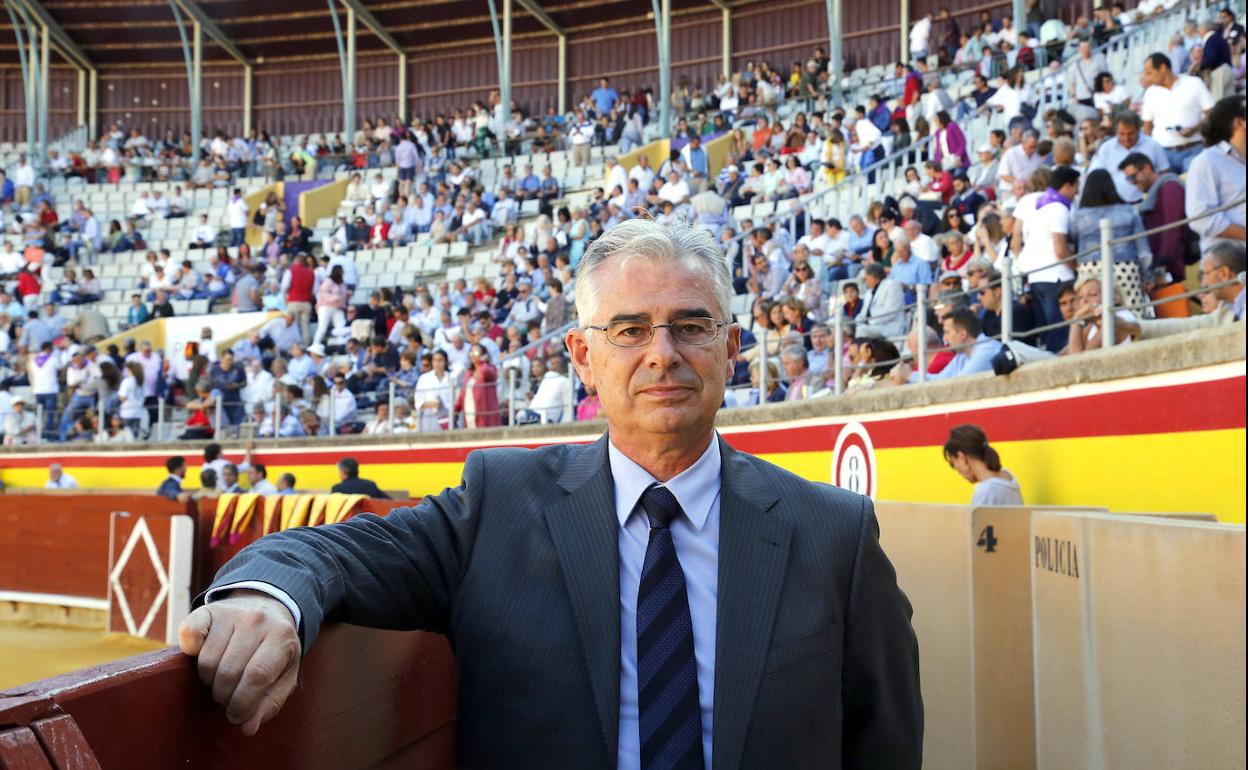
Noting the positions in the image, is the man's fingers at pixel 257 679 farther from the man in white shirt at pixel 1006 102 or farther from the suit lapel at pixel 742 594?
the man in white shirt at pixel 1006 102

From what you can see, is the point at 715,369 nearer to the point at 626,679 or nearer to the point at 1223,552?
the point at 626,679

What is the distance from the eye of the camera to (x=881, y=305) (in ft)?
27.6

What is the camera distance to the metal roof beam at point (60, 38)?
1047 inches

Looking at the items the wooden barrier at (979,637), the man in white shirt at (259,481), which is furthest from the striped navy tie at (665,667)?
the man in white shirt at (259,481)

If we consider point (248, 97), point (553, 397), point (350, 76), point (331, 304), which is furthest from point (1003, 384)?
point (248, 97)

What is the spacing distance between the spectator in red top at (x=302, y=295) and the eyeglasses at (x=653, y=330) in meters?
15.9

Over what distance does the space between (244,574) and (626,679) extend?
22.1 inches

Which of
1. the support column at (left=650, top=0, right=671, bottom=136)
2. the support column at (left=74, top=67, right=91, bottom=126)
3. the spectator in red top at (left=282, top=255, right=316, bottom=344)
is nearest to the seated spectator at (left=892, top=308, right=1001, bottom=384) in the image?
the spectator in red top at (left=282, top=255, right=316, bottom=344)

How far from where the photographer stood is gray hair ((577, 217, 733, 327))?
1896mm

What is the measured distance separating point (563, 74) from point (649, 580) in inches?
967

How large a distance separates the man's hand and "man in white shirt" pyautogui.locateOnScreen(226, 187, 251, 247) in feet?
72.6

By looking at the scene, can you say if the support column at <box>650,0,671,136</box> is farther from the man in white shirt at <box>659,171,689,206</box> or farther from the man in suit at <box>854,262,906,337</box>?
the man in suit at <box>854,262,906,337</box>

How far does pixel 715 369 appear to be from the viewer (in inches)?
76.3

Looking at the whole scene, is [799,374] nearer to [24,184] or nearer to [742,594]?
[742,594]
